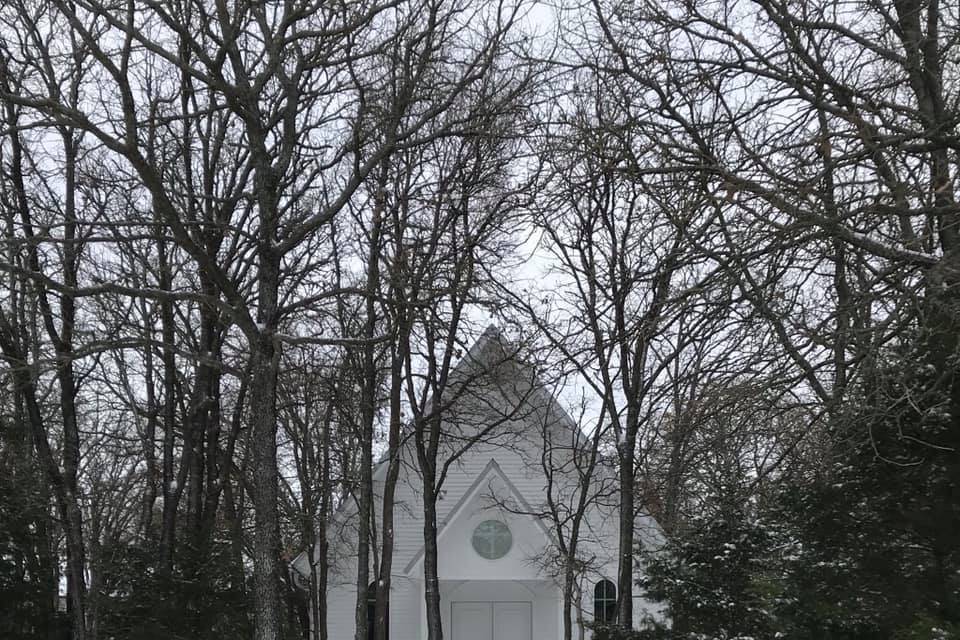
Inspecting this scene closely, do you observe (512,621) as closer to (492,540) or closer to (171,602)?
(492,540)

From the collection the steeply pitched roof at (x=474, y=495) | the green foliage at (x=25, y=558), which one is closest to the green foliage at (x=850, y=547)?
the green foliage at (x=25, y=558)

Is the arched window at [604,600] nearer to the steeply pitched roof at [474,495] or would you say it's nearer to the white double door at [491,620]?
the white double door at [491,620]

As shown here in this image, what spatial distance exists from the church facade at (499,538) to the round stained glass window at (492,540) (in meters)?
0.02

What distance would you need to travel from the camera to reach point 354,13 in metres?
12.6

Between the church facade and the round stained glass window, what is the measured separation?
0.02 metres

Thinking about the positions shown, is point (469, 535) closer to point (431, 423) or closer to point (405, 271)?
point (431, 423)

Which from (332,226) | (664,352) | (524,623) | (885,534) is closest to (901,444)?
(885,534)

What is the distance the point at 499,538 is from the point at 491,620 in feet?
10.2

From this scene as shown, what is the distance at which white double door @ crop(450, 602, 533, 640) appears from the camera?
27422 millimetres

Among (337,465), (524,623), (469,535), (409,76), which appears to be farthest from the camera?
(337,465)

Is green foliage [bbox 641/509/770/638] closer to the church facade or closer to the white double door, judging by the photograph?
the church facade

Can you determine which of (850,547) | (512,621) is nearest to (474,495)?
(512,621)

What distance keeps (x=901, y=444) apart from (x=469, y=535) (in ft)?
51.6

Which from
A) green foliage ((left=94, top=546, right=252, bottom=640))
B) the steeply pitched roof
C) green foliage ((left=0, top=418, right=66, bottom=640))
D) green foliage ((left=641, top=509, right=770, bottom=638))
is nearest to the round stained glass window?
the steeply pitched roof
